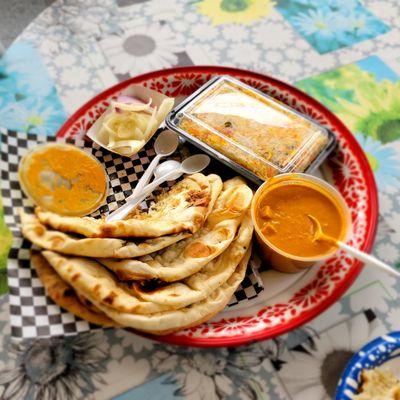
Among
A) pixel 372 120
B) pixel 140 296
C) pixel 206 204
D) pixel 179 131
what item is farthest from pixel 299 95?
pixel 140 296

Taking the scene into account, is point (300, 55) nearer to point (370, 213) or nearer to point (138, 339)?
point (370, 213)

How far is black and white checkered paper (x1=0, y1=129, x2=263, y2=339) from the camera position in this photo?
1306 millimetres

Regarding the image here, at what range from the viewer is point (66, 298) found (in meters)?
1.33

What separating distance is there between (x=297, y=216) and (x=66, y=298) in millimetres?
887

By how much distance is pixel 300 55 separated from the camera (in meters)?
2.36

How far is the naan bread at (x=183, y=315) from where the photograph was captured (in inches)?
51.0

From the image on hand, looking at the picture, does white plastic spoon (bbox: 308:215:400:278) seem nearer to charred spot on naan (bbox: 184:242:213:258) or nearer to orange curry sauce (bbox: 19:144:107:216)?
charred spot on naan (bbox: 184:242:213:258)

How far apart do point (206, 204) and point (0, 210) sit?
35.6 inches

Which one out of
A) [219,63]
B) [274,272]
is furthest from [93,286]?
[219,63]

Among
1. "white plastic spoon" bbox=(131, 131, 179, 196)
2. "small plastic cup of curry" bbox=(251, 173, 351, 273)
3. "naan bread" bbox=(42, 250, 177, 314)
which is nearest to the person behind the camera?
"naan bread" bbox=(42, 250, 177, 314)

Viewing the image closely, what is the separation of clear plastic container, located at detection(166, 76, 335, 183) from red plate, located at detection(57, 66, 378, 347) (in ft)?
0.32

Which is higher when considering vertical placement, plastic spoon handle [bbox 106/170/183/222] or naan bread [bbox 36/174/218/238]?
naan bread [bbox 36/174/218/238]

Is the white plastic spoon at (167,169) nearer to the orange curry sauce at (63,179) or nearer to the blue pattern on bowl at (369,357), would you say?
the orange curry sauce at (63,179)

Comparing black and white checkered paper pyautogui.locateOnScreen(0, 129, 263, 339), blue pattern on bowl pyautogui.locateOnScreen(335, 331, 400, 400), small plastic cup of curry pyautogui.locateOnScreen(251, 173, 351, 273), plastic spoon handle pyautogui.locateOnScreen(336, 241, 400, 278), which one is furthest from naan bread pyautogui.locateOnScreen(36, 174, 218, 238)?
blue pattern on bowl pyautogui.locateOnScreen(335, 331, 400, 400)
